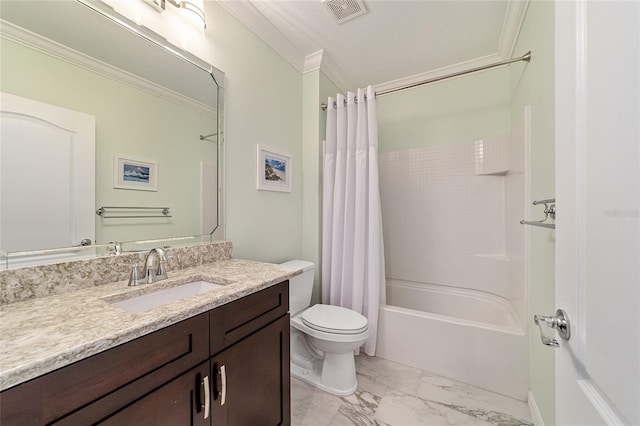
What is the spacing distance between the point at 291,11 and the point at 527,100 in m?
1.63

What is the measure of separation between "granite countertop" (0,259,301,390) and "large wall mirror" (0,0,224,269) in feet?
0.71

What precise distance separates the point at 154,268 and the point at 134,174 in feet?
1.43

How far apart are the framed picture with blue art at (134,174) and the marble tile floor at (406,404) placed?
1.47 meters

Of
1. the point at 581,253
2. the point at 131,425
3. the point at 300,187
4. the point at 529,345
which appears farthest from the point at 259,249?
the point at 529,345

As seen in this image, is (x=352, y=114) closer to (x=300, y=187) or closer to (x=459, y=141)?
(x=300, y=187)

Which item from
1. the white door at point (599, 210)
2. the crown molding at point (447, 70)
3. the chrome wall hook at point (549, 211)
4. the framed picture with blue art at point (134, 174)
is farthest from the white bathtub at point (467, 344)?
the crown molding at point (447, 70)

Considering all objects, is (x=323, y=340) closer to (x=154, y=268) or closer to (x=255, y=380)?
(x=255, y=380)

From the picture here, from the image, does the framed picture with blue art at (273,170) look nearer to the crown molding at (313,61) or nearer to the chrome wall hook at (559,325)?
the crown molding at (313,61)

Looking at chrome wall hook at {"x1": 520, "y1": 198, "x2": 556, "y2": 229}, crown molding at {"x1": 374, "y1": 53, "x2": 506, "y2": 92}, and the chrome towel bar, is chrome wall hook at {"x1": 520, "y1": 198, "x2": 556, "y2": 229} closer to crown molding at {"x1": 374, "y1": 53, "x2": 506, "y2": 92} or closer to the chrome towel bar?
crown molding at {"x1": 374, "y1": 53, "x2": 506, "y2": 92}

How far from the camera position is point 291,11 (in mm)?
1698

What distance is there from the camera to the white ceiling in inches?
65.5

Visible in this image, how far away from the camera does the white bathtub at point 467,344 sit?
5.18 feet

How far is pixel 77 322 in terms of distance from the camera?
66cm

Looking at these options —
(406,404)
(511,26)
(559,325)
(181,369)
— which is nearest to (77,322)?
(181,369)
